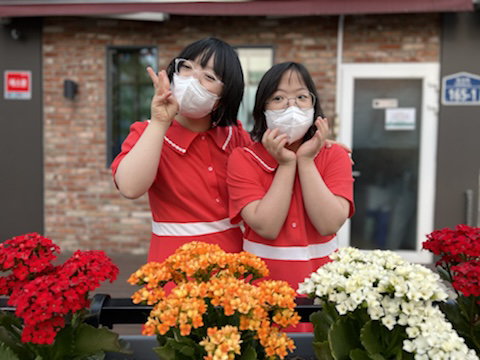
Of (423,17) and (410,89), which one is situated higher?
(423,17)

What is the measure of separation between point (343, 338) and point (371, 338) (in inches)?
2.5

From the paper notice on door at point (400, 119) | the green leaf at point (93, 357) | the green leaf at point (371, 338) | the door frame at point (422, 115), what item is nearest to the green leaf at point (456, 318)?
the green leaf at point (371, 338)

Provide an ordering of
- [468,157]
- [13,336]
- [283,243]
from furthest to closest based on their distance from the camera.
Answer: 1. [468,157]
2. [283,243]
3. [13,336]

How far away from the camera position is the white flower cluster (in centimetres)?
97

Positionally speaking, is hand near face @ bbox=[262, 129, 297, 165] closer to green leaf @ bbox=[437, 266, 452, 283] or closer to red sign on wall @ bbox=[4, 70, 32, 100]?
green leaf @ bbox=[437, 266, 452, 283]

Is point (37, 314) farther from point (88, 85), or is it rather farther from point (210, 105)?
point (88, 85)

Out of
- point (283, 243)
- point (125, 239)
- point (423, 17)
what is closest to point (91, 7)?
point (125, 239)

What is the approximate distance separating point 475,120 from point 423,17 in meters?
1.33

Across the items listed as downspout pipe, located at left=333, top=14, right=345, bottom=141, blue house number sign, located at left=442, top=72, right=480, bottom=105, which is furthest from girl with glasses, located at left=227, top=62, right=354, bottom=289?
blue house number sign, located at left=442, top=72, right=480, bottom=105

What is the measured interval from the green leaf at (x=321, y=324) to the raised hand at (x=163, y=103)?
74cm

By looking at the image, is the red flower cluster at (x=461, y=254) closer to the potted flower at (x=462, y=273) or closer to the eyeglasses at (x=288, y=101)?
the potted flower at (x=462, y=273)

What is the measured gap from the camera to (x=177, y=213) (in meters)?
1.64


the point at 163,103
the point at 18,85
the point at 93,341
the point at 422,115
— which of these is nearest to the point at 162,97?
the point at 163,103

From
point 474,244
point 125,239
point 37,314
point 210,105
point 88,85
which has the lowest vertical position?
point 125,239
